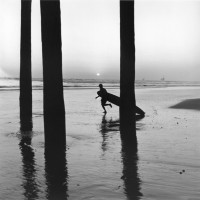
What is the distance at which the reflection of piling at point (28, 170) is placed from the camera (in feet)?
16.0

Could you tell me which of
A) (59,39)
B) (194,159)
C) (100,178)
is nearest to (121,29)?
(59,39)

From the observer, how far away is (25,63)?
1279 cm

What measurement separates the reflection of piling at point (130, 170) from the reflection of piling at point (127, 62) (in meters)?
0.94

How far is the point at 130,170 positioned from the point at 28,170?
169 centimetres

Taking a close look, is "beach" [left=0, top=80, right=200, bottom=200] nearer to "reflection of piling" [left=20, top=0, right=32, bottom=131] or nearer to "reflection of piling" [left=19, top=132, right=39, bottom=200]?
"reflection of piling" [left=19, top=132, right=39, bottom=200]

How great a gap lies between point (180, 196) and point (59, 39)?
168 inches

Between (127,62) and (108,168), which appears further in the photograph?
(127,62)

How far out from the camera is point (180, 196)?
185 inches

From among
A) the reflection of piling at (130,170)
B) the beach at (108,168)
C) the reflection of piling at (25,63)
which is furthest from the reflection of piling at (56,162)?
the reflection of piling at (25,63)

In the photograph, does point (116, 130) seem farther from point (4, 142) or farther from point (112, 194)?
point (112, 194)

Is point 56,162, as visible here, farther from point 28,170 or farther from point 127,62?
point 127,62

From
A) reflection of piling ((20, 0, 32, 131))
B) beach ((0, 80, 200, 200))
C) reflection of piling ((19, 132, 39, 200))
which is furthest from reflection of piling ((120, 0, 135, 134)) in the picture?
reflection of piling ((20, 0, 32, 131))

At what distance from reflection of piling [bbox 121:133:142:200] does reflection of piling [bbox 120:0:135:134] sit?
36.9 inches

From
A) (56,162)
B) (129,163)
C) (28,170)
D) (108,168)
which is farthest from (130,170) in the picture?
(28,170)
